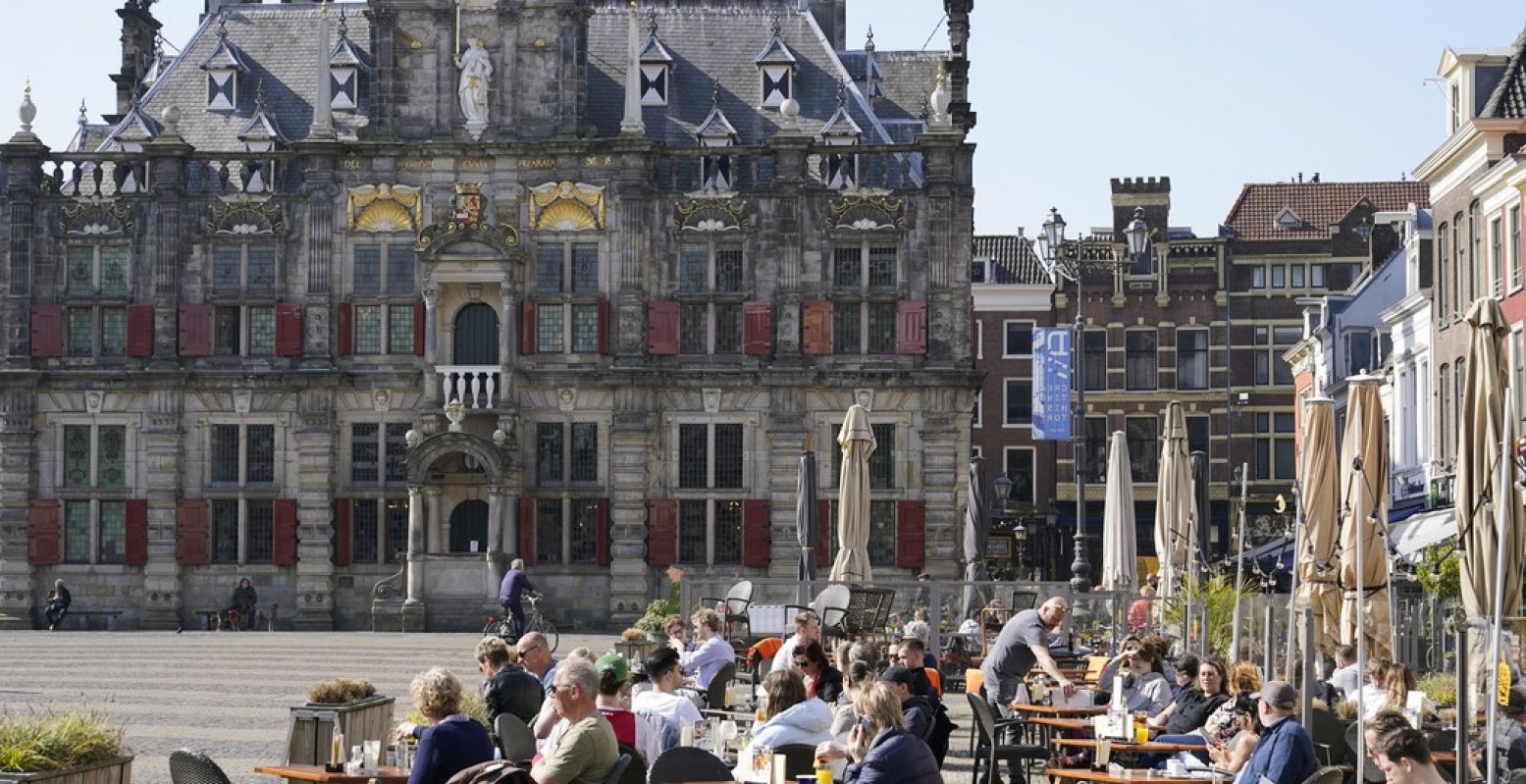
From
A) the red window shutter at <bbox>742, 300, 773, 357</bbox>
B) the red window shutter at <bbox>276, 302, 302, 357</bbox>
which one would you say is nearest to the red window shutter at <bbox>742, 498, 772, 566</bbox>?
the red window shutter at <bbox>742, 300, 773, 357</bbox>

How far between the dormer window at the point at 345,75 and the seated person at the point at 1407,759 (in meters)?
44.7

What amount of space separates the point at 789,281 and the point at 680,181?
344 centimetres

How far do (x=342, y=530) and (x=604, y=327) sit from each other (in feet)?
23.9

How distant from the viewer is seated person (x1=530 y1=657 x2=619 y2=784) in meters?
12.4

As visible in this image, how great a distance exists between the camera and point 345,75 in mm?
53625

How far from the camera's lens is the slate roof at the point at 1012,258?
70312 mm

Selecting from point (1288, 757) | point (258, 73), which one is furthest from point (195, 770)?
point (258, 73)

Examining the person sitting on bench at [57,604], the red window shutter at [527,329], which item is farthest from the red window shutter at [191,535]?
the red window shutter at [527,329]

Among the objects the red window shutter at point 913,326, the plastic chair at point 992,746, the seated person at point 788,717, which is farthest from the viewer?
the red window shutter at point 913,326

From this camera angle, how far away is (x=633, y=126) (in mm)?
50688

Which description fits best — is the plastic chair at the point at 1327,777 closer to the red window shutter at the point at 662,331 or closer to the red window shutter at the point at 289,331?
the red window shutter at the point at 662,331

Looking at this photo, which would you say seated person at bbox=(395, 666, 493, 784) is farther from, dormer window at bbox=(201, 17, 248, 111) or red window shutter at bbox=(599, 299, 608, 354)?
dormer window at bbox=(201, 17, 248, 111)

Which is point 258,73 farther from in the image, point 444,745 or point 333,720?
point 444,745

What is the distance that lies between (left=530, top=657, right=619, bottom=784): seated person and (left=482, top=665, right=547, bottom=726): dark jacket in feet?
12.7
